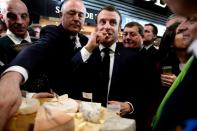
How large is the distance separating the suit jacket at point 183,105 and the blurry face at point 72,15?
2181 millimetres

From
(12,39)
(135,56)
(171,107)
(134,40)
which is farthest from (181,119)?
(134,40)

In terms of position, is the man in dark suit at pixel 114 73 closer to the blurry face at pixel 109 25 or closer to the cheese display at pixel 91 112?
the blurry face at pixel 109 25

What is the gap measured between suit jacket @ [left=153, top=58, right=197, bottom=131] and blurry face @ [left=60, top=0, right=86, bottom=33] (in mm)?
2181

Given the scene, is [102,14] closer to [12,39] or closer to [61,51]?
[61,51]

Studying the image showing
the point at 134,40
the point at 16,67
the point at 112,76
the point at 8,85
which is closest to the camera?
the point at 8,85

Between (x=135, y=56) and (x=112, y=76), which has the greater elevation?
(x=135, y=56)

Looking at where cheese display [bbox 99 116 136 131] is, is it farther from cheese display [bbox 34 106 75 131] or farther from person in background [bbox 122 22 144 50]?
person in background [bbox 122 22 144 50]

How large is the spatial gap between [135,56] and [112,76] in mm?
358

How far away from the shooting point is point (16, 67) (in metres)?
1.21

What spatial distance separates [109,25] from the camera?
268 centimetres

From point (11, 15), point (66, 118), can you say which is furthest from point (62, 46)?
point (66, 118)

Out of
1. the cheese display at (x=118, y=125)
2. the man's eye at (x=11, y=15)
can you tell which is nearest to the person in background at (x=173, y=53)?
the cheese display at (x=118, y=125)

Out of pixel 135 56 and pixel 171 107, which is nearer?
pixel 171 107

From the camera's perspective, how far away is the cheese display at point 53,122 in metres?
1.05
